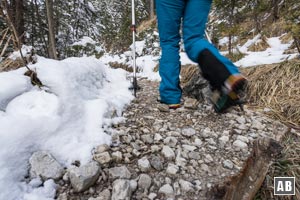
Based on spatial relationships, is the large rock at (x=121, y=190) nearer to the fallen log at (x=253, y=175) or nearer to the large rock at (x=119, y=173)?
the large rock at (x=119, y=173)

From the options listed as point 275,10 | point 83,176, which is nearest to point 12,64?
point 83,176

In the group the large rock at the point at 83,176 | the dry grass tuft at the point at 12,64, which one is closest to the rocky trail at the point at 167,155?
the large rock at the point at 83,176

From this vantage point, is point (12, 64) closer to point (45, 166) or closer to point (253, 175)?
point (45, 166)

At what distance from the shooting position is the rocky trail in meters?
1.42

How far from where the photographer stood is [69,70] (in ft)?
7.15

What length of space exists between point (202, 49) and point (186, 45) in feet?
0.80

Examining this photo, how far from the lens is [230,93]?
180 centimetres

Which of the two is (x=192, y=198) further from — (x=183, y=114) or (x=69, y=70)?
(x=69, y=70)

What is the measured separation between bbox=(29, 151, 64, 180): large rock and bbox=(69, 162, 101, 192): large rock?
0.08 metres

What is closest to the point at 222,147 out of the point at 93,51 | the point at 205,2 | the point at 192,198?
the point at 192,198

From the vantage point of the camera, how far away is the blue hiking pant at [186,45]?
1840 mm

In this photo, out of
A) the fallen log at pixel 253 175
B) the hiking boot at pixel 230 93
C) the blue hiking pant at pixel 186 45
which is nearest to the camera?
the fallen log at pixel 253 175

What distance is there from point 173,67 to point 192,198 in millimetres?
1414

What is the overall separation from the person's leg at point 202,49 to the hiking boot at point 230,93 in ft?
0.13
